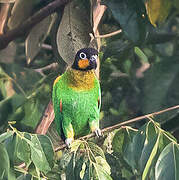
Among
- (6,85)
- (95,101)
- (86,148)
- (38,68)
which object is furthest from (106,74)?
(86,148)

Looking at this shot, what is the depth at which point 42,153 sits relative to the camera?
193cm

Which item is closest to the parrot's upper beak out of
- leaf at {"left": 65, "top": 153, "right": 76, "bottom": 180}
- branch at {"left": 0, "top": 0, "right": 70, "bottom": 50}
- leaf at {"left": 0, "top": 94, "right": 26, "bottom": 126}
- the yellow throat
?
the yellow throat

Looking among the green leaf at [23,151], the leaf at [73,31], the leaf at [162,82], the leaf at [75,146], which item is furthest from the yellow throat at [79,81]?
the green leaf at [23,151]

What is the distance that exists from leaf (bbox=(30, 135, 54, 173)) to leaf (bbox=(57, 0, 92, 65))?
25.7 inches

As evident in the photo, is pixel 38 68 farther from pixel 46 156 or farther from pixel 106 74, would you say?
pixel 46 156

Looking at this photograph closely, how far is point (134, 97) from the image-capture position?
414cm

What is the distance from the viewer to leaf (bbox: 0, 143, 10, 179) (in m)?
1.79

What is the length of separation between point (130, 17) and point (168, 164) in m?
0.58

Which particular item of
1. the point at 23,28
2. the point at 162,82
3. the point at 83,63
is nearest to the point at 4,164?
the point at 83,63

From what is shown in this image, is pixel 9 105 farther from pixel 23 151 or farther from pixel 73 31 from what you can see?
pixel 23 151

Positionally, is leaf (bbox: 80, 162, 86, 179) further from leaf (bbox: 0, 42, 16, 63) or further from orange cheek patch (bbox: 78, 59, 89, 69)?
leaf (bbox: 0, 42, 16, 63)

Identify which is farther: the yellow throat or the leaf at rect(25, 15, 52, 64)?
the leaf at rect(25, 15, 52, 64)

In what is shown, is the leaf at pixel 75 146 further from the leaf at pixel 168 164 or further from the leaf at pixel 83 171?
the leaf at pixel 168 164

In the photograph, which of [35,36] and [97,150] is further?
[35,36]
